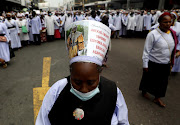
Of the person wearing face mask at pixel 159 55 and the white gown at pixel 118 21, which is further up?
the white gown at pixel 118 21

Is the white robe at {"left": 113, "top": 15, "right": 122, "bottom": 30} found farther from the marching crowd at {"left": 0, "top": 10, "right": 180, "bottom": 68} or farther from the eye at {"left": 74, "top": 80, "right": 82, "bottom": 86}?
the eye at {"left": 74, "top": 80, "right": 82, "bottom": 86}

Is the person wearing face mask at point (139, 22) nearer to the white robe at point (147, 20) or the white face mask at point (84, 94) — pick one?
the white robe at point (147, 20)

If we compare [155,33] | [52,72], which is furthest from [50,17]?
[155,33]

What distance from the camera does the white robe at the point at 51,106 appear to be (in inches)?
44.3

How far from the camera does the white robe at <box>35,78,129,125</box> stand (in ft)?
3.69

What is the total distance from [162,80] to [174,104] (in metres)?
0.75

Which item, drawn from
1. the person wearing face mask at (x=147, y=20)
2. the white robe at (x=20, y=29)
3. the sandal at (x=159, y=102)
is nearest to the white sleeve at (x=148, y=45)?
the sandal at (x=159, y=102)

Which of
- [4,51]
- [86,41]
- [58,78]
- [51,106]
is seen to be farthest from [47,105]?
[4,51]

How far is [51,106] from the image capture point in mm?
1129

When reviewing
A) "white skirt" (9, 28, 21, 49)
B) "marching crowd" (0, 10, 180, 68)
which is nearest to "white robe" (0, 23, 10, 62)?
"marching crowd" (0, 10, 180, 68)

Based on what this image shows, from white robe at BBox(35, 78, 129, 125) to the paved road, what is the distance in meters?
1.55

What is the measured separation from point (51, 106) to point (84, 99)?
11.6 inches

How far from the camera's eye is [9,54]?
5621 millimetres

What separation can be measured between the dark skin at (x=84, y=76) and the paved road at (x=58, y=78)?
78.2 inches
